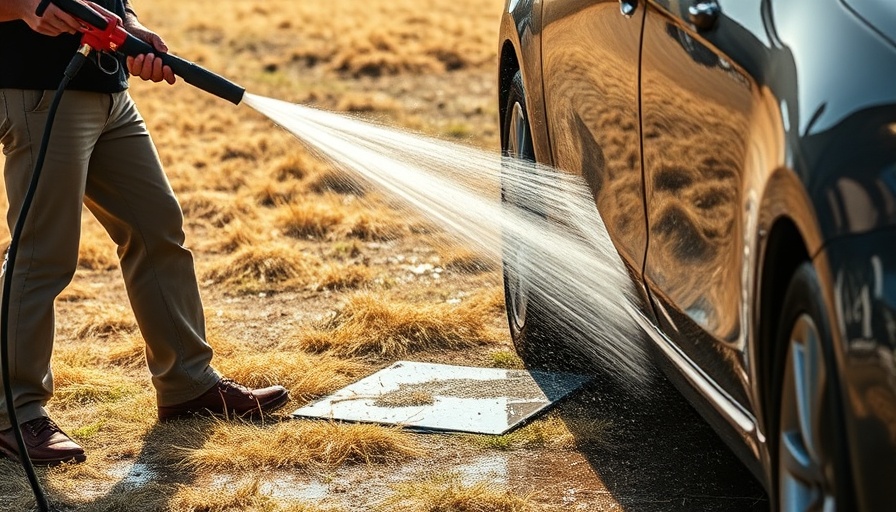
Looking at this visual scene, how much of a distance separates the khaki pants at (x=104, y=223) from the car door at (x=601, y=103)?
123 centimetres

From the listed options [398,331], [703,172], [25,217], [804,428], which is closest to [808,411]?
[804,428]

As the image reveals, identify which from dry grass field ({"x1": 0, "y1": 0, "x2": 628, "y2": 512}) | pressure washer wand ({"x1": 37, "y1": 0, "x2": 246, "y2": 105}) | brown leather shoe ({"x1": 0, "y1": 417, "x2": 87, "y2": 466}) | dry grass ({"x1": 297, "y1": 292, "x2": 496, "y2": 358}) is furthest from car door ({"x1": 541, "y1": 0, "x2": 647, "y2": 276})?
brown leather shoe ({"x1": 0, "y1": 417, "x2": 87, "y2": 466})

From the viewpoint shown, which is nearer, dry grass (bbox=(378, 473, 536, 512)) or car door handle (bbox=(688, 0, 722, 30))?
car door handle (bbox=(688, 0, 722, 30))

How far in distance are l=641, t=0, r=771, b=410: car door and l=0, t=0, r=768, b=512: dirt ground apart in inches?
28.5

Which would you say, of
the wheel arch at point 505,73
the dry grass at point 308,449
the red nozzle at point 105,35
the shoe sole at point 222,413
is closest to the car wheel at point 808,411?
the dry grass at point 308,449

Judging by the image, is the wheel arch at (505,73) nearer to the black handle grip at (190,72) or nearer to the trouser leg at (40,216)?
the black handle grip at (190,72)

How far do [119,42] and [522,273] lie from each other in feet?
5.38

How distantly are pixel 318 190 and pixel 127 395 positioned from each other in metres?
3.71

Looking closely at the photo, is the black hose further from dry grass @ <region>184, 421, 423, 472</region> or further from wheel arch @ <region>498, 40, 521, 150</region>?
wheel arch @ <region>498, 40, 521, 150</region>

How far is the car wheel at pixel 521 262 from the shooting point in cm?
446

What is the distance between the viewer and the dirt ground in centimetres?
353

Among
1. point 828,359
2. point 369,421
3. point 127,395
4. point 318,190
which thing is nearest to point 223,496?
point 369,421

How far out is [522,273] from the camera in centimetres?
453

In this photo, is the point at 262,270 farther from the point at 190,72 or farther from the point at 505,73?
the point at 190,72
